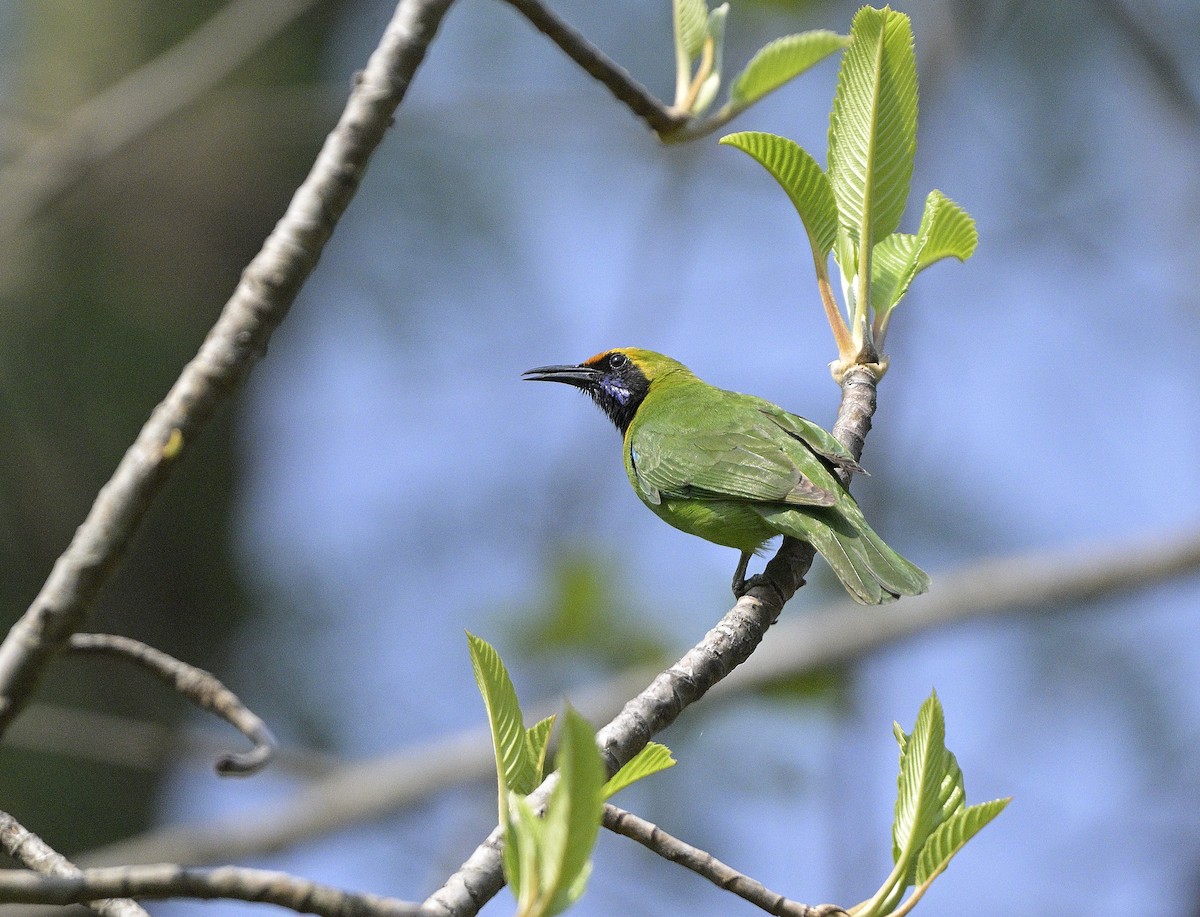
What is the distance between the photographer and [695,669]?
6.95 feet

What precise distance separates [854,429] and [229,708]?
6.03 ft

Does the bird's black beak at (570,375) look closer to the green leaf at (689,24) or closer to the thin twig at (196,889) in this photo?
the green leaf at (689,24)

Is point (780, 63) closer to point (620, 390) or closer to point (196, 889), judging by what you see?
point (196, 889)

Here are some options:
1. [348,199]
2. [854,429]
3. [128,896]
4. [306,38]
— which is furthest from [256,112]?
[128,896]

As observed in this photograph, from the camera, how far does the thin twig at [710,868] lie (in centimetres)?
186

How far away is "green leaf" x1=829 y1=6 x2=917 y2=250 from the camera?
94.1 inches

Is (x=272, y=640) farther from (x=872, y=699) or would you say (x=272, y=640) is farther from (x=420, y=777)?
(x=872, y=699)

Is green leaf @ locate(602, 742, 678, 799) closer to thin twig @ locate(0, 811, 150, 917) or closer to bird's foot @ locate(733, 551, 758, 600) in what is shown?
thin twig @ locate(0, 811, 150, 917)

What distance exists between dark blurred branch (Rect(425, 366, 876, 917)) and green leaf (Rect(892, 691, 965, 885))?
1.18 feet

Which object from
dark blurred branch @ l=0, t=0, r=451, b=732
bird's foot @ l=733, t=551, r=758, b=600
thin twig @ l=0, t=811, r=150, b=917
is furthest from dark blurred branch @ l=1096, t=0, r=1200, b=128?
thin twig @ l=0, t=811, r=150, b=917

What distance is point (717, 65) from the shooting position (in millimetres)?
2693

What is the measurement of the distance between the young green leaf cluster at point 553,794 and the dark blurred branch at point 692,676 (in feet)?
0.22

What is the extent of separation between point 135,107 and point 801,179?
10.3 ft

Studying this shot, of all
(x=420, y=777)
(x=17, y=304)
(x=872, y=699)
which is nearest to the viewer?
(x=872, y=699)
